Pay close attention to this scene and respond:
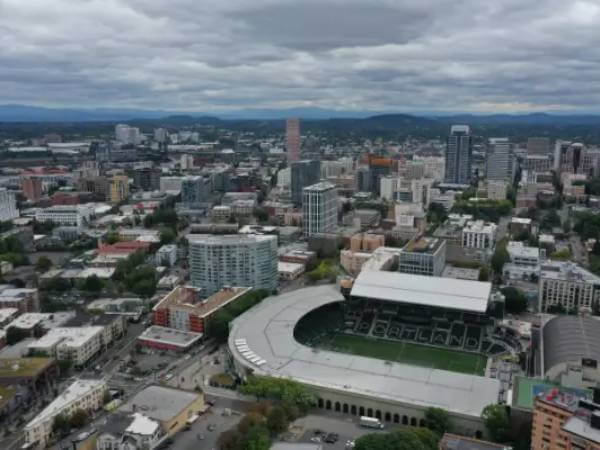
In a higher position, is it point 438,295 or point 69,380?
point 438,295

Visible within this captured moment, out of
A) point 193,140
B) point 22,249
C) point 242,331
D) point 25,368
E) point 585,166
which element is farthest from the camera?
point 193,140

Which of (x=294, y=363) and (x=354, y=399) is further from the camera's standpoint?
(x=294, y=363)

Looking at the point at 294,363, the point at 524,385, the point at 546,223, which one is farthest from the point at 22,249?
the point at 546,223

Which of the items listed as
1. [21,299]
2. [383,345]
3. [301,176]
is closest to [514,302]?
[383,345]

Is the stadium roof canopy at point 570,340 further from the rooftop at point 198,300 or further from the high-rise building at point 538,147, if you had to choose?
the high-rise building at point 538,147

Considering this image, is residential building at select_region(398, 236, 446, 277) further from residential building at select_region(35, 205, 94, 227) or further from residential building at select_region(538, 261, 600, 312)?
residential building at select_region(35, 205, 94, 227)

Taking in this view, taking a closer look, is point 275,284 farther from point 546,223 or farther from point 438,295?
point 546,223

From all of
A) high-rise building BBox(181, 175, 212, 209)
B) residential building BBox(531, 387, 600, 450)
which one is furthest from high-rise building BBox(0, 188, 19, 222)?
residential building BBox(531, 387, 600, 450)
